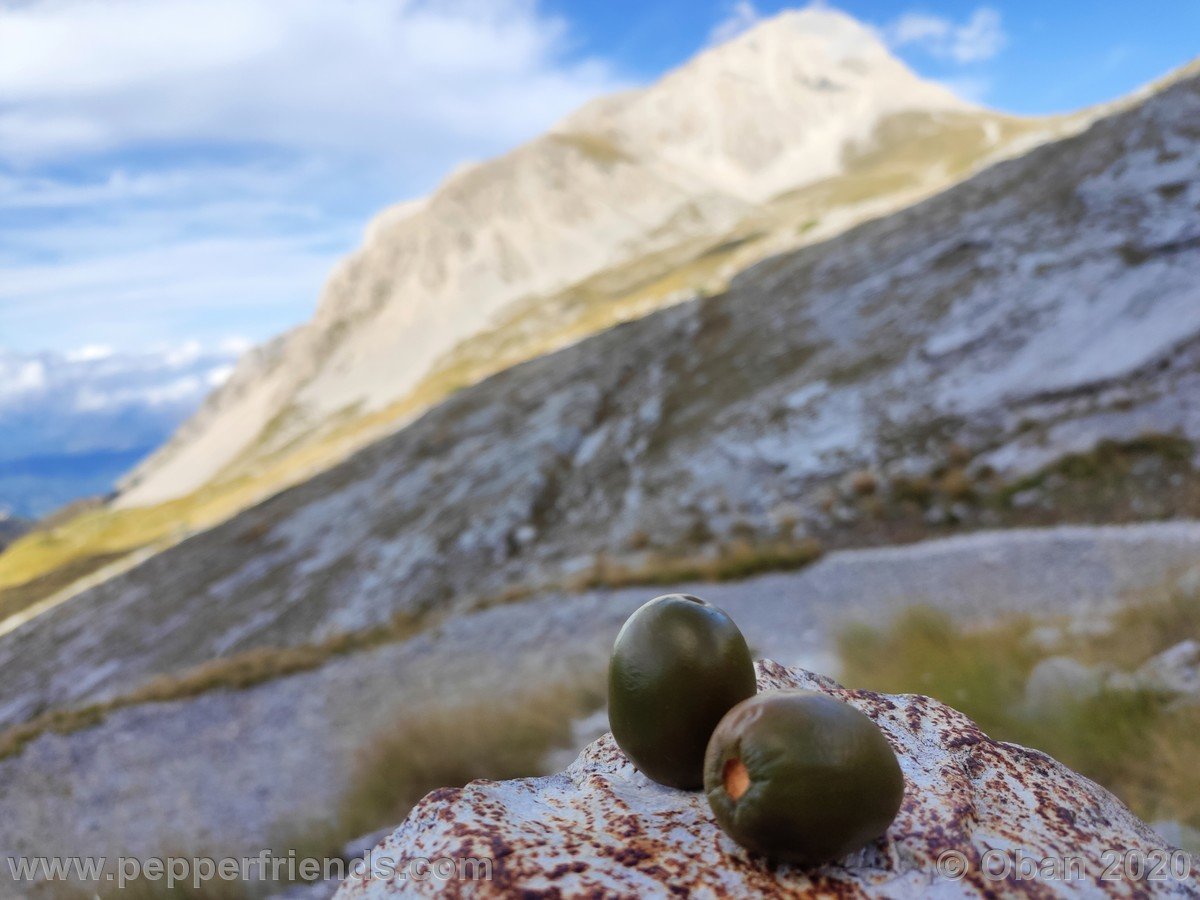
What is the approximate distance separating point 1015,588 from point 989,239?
2264cm

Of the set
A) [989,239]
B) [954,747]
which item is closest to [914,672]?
[954,747]

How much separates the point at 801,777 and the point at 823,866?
0.67 m

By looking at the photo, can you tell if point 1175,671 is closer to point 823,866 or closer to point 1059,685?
point 1059,685

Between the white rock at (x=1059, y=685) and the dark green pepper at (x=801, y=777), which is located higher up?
the dark green pepper at (x=801, y=777)

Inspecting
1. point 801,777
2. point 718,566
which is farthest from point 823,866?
point 718,566

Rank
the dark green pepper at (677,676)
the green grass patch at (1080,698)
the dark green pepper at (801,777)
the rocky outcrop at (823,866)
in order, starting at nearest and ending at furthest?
1. the dark green pepper at (801,777)
2. the rocky outcrop at (823,866)
3. the dark green pepper at (677,676)
4. the green grass patch at (1080,698)

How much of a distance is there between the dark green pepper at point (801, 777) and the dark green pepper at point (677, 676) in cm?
43

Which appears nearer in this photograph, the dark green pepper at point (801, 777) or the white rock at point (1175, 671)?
the dark green pepper at point (801, 777)

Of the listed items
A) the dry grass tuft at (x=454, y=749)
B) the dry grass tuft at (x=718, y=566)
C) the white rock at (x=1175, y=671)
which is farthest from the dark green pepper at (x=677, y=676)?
the dry grass tuft at (x=718, y=566)

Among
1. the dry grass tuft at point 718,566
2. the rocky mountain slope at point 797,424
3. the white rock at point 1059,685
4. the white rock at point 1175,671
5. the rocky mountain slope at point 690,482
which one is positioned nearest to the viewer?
the white rock at point 1175,671

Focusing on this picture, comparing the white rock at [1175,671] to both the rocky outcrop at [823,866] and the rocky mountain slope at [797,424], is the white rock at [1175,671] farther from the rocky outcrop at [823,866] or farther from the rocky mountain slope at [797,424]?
the rocky mountain slope at [797,424]

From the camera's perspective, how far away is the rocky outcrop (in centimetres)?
346

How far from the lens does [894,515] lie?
2027 cm

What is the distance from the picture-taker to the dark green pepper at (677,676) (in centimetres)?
394
